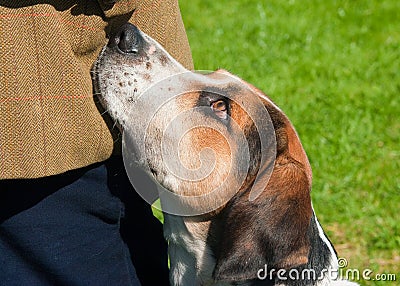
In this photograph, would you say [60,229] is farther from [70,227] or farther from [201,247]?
[201,247]

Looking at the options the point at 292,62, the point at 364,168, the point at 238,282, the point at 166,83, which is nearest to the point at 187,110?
the point at 166,83

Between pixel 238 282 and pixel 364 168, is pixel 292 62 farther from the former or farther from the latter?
pixel 238 282

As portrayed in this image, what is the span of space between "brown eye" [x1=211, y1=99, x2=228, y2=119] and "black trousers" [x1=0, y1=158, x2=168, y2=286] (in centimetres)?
47

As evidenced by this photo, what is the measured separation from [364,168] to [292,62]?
2.28 metres

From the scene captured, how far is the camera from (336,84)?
784 centimetres

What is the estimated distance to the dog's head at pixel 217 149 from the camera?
310 centimetres

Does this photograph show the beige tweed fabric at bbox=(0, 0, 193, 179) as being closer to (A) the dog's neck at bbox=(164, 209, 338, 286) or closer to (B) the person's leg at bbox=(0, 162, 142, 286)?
(B) the person's leg at bbox=(0, 162, 142, 286)

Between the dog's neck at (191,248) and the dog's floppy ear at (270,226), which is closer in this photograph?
the dog's floppy ear at (270,226)

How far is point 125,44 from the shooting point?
3107mm

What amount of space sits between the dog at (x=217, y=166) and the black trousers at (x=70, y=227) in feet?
0.62

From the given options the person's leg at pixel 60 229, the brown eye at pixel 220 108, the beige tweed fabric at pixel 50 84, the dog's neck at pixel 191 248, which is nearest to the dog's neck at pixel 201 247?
the dog's neck at pixel 191 248

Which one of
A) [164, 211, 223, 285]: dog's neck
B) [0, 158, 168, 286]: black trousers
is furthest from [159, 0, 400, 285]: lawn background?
[0, 158, 168, 286]: black trousers

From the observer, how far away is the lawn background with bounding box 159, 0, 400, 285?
18.6 feet

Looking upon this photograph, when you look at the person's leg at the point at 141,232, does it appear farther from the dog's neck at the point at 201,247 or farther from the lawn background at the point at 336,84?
the lawn background at the point at 336,84
